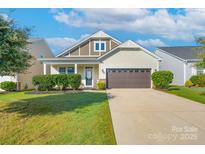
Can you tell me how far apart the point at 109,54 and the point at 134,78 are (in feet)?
11.2

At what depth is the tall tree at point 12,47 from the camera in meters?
7.50

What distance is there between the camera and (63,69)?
22.4 meters

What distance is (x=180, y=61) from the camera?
23812mm

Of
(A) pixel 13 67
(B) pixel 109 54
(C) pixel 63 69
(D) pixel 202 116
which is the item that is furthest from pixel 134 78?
(A) pixel 13 67

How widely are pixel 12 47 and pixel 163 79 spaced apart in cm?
1398

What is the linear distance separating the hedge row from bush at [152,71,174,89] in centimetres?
685

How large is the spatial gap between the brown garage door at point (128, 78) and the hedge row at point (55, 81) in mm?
4023

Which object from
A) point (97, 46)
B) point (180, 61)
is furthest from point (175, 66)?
point (97, 46)

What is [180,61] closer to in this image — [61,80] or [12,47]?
[61,80]

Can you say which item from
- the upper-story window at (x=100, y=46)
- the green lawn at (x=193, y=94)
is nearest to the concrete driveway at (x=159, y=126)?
the green lawn at (x=193, y=94)

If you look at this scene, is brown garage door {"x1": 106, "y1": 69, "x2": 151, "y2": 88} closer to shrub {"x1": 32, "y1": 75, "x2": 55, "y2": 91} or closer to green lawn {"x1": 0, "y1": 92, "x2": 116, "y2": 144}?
shrub {"x1": 32, "y1": 75, "x2": 55, "y2": 91}

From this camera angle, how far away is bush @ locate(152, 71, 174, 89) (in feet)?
60.8

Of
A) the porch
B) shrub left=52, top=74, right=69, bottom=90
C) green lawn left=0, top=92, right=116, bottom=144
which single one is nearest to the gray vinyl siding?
the porch
